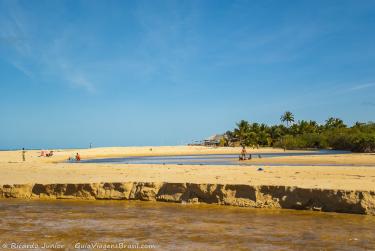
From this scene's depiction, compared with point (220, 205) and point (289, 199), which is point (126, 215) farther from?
point (289, 199)

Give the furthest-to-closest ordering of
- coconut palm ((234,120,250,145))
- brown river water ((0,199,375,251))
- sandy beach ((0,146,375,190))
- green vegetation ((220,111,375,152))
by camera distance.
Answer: coconut palm ((234,120,250,145)) < green vegetation ((220,111,375,152)) < sandy beach ((0,146,375,190)) < brown river water ((0,199,375,251))

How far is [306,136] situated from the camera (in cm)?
9719

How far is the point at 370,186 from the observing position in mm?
14383

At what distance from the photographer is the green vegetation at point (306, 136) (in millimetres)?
72188

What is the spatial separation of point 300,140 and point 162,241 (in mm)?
89723

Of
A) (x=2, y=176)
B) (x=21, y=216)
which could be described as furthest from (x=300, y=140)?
(x=21, y=216)

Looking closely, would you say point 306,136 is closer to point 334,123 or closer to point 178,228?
point 334,123

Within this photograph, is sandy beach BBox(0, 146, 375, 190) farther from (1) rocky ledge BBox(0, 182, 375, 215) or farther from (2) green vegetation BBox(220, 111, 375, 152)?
(2) green vegetation BBox(220, 111, 375, 152)

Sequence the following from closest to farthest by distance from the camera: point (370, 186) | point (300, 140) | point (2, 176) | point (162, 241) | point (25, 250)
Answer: point (25, 250) < point (162, 241) < point (370, 186) < point (2, 176) < point (300, 140)

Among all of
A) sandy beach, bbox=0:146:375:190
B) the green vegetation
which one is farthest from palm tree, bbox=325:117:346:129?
sandy beach, bbox=0:146:375:190

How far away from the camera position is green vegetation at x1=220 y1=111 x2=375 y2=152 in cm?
7219

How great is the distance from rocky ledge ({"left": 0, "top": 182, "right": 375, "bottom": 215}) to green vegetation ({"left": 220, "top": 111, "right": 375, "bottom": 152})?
57.1m

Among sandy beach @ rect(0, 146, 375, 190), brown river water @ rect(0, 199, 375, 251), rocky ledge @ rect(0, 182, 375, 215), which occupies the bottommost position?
brown river water @ rect(0, 199, 375, 251)

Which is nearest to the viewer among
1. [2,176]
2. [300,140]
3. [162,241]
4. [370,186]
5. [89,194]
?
[162,241]
